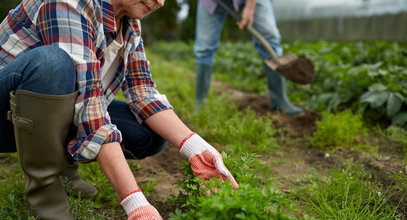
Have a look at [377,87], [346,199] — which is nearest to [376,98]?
[377,87]

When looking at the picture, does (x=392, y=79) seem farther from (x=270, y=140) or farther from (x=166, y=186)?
(x=166, y=186)

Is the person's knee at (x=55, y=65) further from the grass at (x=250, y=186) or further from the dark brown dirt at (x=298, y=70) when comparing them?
the dark brown dirt at (x=298, y=70)

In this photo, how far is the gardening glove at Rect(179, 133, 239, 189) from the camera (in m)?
1.58

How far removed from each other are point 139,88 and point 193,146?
1.34 feet

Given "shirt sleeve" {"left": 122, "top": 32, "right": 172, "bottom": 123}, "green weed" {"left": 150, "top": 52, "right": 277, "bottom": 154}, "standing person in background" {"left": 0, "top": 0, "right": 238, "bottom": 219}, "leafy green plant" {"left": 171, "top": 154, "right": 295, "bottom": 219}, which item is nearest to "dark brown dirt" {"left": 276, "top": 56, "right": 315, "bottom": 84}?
"green weed" {"left": 150, "top": 52, "right": 277, "bottom": 154}

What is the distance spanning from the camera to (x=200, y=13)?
3.59 m

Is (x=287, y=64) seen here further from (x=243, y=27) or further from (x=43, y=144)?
(x=43, y=144)

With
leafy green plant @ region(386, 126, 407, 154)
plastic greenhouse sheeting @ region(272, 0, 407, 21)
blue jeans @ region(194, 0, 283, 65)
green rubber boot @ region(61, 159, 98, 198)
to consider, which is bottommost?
plastic greenhouse sheeting @ region(272, 0, 407, 21)

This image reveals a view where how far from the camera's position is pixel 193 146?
1.63 m

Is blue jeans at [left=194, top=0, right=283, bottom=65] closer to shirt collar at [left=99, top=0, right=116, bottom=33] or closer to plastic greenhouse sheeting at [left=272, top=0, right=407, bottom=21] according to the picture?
shirt collar at [left=99, top=0, right=116, bottom=33]

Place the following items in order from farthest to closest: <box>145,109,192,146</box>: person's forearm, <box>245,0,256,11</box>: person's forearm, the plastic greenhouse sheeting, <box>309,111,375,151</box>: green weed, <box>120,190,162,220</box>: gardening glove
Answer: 1. the plastic greenhouse sheeting
2. <box>245,0,256,11</box>: person's forearm
3. <box>309,111,375,151</box>: green weed
4. <box>145,109,192,146</box>: person's forearm
5. <box>120,190,162,220</box>: gardening glove

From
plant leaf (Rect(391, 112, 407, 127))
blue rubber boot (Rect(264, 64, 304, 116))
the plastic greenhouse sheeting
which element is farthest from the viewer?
the plastic greenhouse sheeting

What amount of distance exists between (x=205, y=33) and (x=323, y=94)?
1.26 meters

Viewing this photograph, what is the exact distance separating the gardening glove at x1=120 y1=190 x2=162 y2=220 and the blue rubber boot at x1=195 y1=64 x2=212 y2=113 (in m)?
2.35
